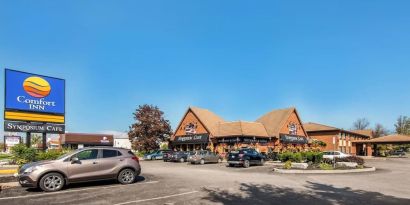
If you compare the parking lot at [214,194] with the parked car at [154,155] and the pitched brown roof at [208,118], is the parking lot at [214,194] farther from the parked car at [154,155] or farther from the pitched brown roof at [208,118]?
the pitched brown roof at [208,118]

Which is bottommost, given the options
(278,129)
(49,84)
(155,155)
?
(155,155)

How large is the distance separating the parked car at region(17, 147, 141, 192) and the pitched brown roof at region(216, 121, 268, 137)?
30527 mm

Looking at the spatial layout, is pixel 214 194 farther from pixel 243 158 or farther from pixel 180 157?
pixel 180 157

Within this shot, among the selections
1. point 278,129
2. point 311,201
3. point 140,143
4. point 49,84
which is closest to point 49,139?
point 140,143

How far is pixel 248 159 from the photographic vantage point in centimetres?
2989

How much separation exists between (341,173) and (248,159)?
8.81 metres

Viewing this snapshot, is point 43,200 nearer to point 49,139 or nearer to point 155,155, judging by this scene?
point 155,155

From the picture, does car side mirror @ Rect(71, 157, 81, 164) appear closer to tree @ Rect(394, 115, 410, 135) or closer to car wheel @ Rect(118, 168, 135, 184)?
car wheel @ Rect(118, 168, 135, 184)

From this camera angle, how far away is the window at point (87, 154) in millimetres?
14781

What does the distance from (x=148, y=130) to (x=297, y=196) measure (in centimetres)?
4492

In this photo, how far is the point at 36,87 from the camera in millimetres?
24281

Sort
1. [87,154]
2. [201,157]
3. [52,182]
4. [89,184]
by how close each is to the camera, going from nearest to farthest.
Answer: [52,182], [87,154], [89,184], [201,157]

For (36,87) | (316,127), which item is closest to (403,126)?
(316,127)

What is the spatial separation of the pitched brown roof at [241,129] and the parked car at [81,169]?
30.5 m
